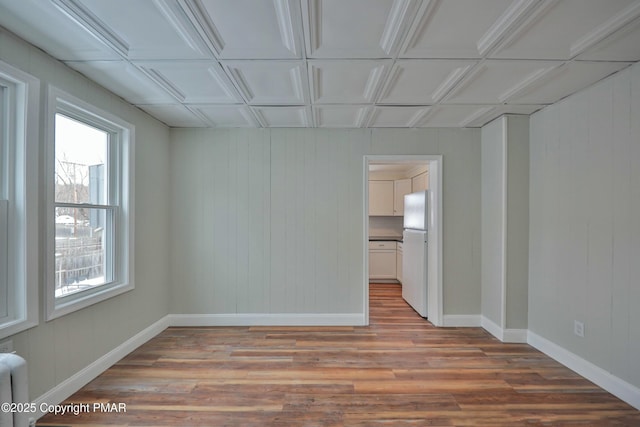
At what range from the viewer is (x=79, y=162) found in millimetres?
2525

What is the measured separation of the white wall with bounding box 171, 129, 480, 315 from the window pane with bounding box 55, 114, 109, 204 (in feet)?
3.35

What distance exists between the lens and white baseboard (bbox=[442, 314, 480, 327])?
375 centimetres

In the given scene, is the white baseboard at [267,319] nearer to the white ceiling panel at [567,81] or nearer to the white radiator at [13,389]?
the white radiator at [13,389]

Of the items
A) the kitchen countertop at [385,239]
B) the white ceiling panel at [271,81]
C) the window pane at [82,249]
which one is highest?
the white ceiling panel at [271,81]

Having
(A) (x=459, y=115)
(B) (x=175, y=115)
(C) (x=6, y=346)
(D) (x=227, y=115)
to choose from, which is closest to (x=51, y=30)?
(B) (x=175, y=115)

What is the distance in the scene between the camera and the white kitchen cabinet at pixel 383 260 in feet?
20.1

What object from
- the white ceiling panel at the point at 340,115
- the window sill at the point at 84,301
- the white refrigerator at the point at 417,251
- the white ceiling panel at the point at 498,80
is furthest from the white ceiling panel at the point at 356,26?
the window sill at the point at 84,301

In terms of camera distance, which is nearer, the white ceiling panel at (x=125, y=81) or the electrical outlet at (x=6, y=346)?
the electrical outlet at (x=6, y=346)

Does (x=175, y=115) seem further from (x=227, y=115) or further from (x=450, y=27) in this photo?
(x=450, y=27)

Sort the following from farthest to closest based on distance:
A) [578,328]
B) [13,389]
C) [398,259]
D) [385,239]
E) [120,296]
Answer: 1. [385,239]
2. [398,259]
3. [120,296]
4. [578,328]
5. [13,389]

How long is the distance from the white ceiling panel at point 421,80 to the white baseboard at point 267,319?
2582mm

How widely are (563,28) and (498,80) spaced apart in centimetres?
68

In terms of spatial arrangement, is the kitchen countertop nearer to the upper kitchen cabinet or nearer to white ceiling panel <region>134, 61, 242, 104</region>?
the upper kitchen cabinet

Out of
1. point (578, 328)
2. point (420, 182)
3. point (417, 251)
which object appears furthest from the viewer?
point (420, 182)
